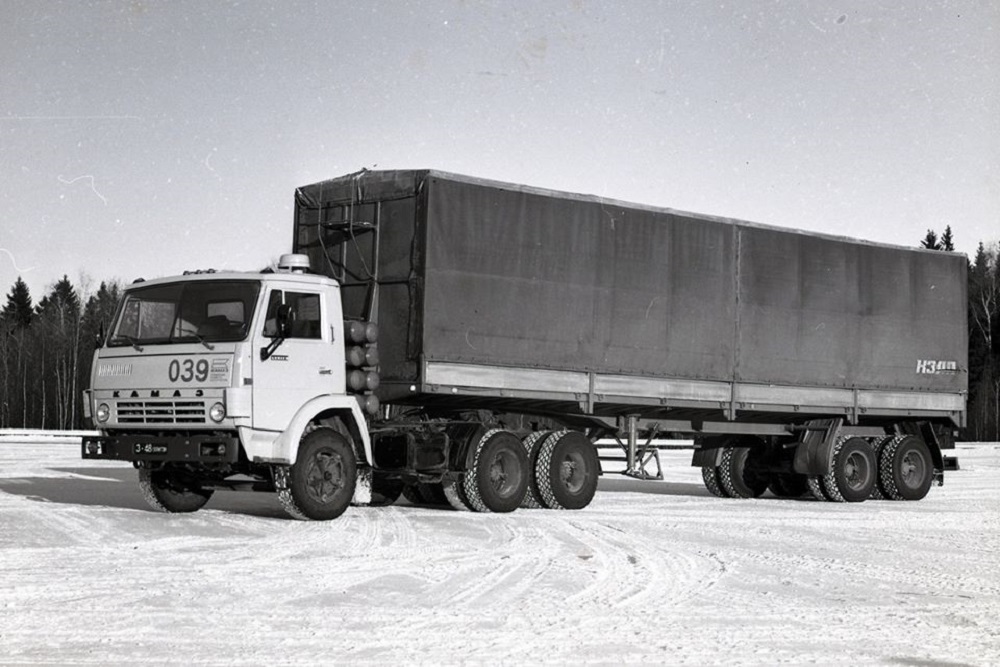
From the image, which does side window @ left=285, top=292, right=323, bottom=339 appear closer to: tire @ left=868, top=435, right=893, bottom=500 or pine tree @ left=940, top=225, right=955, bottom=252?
tire @ left=868, top=435, right=893, bottom=500

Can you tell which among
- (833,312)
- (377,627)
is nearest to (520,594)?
(377,627)

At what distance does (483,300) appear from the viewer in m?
15.9

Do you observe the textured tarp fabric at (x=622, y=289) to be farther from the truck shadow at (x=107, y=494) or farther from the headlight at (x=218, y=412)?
the truck shadow at (x=107, y=494)

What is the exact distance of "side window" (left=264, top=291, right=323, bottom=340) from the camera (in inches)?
560

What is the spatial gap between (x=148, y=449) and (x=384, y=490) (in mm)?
4184

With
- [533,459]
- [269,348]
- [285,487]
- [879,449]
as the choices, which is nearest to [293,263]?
[269,348]

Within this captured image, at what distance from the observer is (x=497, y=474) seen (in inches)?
646

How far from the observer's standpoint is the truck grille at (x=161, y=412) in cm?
1395

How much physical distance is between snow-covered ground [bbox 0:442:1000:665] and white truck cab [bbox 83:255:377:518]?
0.70 m

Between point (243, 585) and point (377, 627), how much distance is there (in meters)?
2.08

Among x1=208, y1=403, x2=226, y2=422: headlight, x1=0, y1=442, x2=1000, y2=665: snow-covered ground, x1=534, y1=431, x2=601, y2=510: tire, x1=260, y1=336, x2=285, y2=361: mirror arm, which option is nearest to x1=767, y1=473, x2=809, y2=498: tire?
x1=0, y1=442, x2=1000, y2=665: snow-covered ground

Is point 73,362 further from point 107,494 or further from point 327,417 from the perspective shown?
point 327,417

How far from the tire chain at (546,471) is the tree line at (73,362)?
63.0 metres

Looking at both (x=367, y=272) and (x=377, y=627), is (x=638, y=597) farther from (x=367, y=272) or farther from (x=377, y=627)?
(x=367, y=272)
